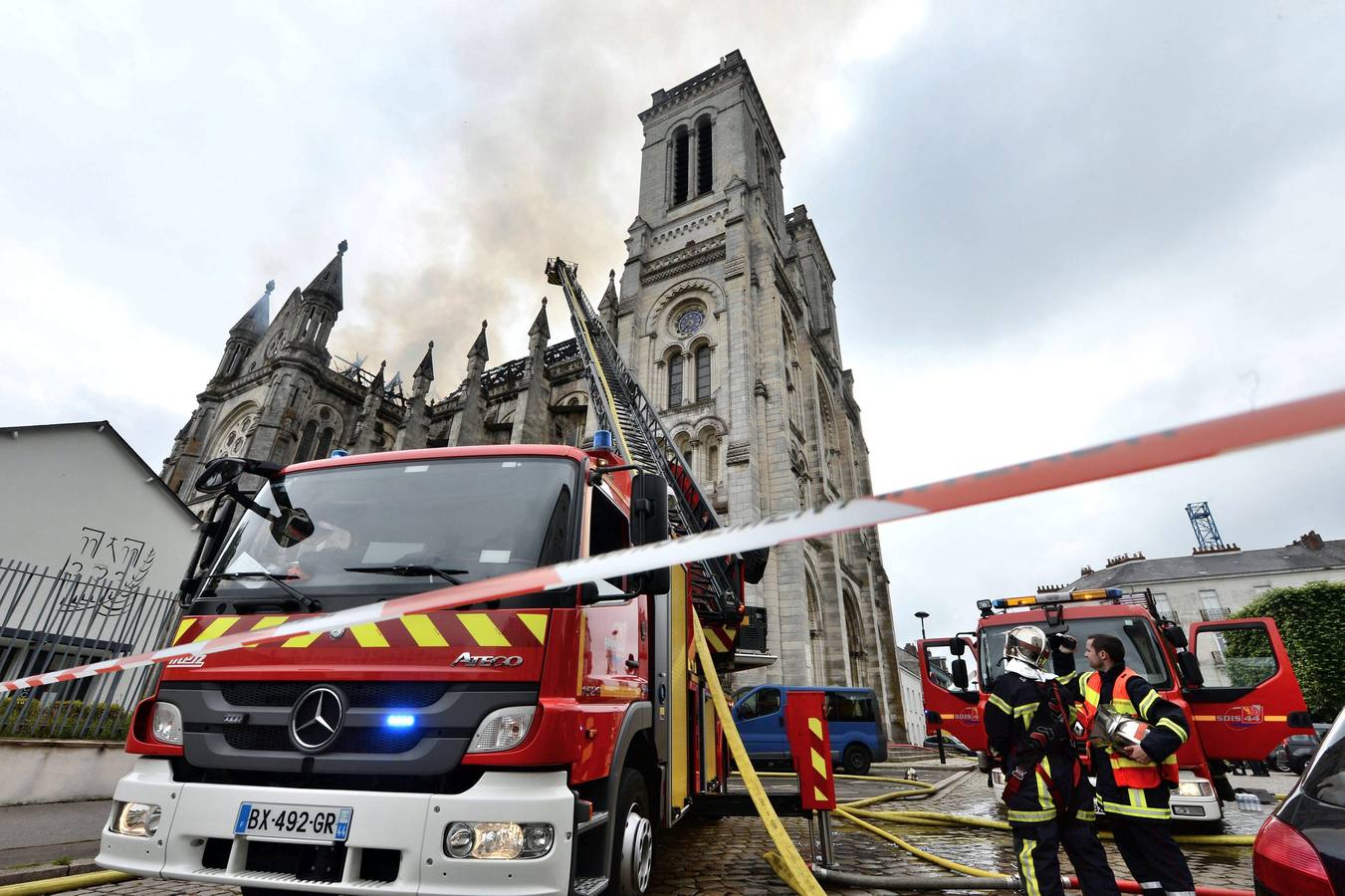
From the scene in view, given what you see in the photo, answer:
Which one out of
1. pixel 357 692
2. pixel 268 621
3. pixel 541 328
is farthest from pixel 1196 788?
pixel 541 328

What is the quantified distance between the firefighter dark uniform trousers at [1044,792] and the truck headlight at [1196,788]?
3305mm

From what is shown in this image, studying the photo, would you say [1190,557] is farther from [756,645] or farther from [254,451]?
[254,451]

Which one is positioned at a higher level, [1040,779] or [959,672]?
A: [959,672]

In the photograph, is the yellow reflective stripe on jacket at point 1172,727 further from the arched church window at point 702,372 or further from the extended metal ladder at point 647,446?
the arched church window at point 702,372

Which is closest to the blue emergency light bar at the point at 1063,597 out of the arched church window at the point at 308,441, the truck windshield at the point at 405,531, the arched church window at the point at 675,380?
the truck windshield at the point at 405,531

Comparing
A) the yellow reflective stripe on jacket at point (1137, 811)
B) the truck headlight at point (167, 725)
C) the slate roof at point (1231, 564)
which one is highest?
the slate roof at point (1231, 564)

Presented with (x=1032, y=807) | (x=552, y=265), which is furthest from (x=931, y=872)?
(x=552, y=265)

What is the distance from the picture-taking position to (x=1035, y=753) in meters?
3.21

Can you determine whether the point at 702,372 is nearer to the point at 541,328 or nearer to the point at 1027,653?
the point at 541,328

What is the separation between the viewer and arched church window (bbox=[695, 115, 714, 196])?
25705 millimetres

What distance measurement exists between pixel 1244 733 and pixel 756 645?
485 cm

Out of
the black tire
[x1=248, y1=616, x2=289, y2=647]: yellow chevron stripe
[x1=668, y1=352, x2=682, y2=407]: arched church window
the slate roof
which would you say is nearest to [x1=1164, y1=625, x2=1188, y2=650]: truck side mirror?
[x1=248, y1=616, x2=289, y2=647]: yellow chevron stripe

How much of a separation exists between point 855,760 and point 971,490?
15.0 meters

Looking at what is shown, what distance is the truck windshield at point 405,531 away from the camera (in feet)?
8.66
